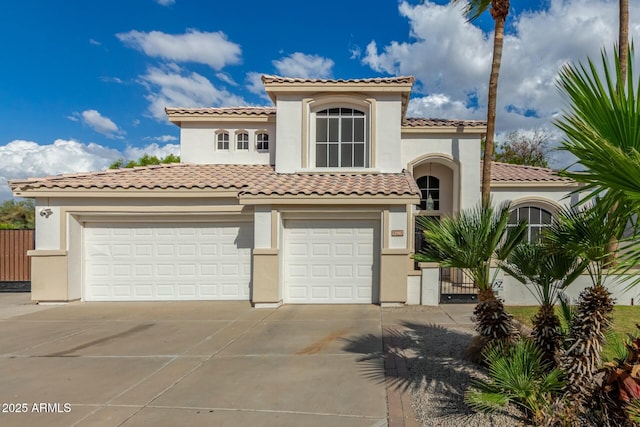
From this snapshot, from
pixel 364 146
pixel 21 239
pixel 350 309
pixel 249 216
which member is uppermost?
pixel 364 146

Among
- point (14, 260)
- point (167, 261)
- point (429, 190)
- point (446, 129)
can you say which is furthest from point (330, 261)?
point (14, 260)

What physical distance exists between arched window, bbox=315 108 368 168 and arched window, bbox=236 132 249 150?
410 cm

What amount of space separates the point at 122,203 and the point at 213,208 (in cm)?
269

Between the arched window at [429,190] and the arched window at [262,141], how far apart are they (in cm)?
638

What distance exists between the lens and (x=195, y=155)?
49.0 ft

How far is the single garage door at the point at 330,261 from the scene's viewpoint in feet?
34.3

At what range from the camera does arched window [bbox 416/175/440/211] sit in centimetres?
1473

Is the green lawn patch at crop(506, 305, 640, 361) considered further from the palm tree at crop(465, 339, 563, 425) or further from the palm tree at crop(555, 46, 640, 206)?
the palm tree at crop(555, 46, 640, 206)

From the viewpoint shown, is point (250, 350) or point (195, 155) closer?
point (250, 350)

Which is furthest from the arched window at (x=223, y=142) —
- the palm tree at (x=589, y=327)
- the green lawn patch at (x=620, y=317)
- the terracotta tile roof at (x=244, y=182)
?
the palm tree at (x=589, y=327)

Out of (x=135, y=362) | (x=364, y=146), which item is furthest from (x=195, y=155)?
(x=135, y=362)

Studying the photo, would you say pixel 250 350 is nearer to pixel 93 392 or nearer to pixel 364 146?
pixel 93 392

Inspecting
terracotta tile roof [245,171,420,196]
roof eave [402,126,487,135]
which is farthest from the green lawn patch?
roof eave [402,126,487,135]

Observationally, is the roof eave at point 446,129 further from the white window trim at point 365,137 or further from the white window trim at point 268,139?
the white window trim at point 268,139
